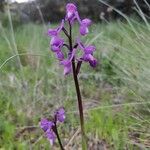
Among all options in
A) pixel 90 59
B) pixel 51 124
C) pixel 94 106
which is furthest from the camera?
pixel 94 106

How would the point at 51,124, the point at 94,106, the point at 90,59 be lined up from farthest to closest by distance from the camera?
1. the point at 94,106
2. the point at 51,124
3. the point at 90,59

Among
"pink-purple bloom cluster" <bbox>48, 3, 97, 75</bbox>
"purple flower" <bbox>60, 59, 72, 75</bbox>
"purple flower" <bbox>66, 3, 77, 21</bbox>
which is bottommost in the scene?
"purple flower" <bbox>60, 59, 72, 75</bbox>

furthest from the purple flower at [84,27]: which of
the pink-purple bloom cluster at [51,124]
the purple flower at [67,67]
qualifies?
the pink-purple bloom cluster at [51,124]

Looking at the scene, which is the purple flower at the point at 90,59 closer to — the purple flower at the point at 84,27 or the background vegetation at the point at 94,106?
the purple flower at the point at 84,27

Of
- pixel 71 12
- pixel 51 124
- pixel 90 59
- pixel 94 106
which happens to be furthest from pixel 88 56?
pixel 94 106

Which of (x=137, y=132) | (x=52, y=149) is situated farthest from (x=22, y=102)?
(x=137, y=132)

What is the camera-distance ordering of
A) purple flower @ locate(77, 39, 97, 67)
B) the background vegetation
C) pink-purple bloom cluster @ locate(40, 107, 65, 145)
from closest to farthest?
1. purple flower @ locate(77, 39, 97, 67)
2. pink-purple bloom cluster @ locate(40, 107, 65, 145)
3. the background vegetation

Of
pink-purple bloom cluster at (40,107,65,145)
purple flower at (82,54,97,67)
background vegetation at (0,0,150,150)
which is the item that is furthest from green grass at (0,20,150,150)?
purple flower at (82,54,97,67)

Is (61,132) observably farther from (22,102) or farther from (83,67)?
(83,67)

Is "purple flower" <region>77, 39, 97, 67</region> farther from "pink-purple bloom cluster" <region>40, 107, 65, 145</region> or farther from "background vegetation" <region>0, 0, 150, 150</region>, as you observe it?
"background vegetation" <region>0, 0, 150, 150</region>

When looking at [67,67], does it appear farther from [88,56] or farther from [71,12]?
[71,12]

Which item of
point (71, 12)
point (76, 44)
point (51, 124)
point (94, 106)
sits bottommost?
point (51, 124)

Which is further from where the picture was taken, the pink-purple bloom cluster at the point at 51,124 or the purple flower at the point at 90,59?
the pink-purple bloom cluster at the point at 51,124
